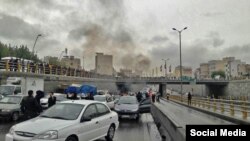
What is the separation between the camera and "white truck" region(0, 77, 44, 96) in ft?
99.0

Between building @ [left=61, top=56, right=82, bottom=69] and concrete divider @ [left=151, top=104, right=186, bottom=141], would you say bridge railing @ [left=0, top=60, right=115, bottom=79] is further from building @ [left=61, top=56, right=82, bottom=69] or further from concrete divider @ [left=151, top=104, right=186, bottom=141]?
building @ [left=61, top=56, right=82, bottom=69]

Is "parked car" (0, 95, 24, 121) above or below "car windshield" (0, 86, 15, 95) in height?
below

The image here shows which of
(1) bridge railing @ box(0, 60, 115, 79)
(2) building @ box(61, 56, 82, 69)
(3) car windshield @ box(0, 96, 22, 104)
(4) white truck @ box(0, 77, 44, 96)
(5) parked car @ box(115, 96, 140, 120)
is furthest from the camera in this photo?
(2) building @ box(61, 56, 82, 69)

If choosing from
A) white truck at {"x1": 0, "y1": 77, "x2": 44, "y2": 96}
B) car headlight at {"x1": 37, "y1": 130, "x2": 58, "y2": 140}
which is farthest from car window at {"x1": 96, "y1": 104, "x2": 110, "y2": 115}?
white truck at {"x1": 0, "y1": 77, "x2": 44, "y2": 96}

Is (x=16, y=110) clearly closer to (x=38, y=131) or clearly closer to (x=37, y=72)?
(x=38, y=131)

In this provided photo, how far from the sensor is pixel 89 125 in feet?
32.3

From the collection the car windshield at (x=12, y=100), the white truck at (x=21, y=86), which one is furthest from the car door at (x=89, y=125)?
the white truck at (x=21, y=86)

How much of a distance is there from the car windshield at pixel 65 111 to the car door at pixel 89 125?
25cm

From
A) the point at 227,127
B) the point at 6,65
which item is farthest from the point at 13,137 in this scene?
the point at 6,65

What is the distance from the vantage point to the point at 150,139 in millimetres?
12414

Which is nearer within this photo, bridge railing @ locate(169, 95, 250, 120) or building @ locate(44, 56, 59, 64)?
bridge railing @ locate(169, 95, 250, 120)

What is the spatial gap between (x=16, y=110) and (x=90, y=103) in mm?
9532

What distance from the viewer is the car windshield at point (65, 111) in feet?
31.3

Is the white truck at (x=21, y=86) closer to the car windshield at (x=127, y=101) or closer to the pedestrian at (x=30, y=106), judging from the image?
the car windshield at (x=127, y=101)
